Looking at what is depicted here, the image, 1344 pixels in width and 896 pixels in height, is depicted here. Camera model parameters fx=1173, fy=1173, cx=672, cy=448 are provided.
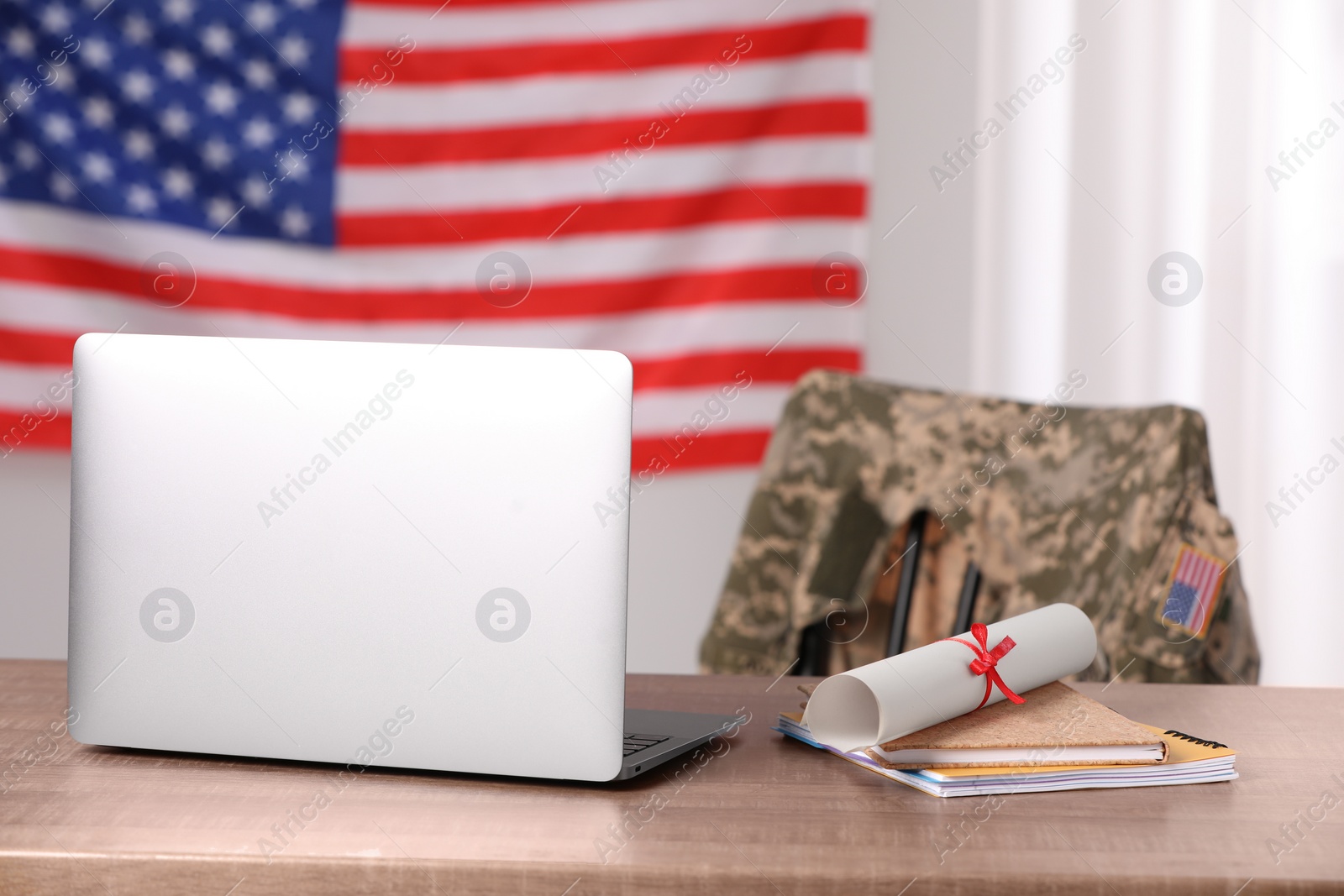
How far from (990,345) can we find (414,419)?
1897 millimetres

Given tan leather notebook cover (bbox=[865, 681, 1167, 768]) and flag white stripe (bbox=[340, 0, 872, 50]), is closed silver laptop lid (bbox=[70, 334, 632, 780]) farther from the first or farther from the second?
flag white stripe (bbox=[340, 0, 872, 50])

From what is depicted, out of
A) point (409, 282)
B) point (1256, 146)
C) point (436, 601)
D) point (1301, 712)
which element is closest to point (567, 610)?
point (436, 601)

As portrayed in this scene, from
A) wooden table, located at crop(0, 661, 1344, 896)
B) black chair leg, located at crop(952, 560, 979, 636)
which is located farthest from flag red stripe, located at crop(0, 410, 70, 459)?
black chair leg, located at crop(952, 560, 979, 636)

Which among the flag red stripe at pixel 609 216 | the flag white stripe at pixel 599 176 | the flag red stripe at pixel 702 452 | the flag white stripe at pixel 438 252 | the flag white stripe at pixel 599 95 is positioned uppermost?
the flag white stripe at pixel 599 95

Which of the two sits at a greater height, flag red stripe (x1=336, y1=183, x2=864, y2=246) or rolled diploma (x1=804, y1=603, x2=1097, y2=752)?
flag red stripe (x1=336, y1=183, x2=864, y2=246)

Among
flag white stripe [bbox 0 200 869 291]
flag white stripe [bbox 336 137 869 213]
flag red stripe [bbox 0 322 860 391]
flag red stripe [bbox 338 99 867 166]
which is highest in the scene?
flag red stripe [bbox 338 99 867 166]

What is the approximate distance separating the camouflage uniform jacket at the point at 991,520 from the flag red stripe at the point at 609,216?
0.74 metres

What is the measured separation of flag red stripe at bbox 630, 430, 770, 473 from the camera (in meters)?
2.43

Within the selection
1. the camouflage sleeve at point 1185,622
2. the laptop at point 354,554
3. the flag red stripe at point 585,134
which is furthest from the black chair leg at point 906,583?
the flag red stripe at point 585,134

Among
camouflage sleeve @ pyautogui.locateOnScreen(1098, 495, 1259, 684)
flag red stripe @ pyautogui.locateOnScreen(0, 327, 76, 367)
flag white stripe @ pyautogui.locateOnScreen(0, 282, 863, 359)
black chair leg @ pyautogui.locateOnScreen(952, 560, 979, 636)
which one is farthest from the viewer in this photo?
flag white stripe @ pyautogui.locateOnScreen(0, 282, 863, 359)

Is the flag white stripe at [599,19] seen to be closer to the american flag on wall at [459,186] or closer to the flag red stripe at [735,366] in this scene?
the american flag on wall at [459,186]

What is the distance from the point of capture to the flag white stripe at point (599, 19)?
2.34m

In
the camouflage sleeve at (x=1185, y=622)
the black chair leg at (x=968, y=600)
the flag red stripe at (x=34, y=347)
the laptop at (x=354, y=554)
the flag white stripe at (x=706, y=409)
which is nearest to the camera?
the laptop at (x=354, y=554)

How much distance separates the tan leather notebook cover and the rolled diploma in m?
0.01
